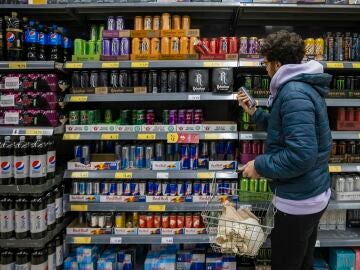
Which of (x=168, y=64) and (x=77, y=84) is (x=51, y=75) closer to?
(x=77, y=84)

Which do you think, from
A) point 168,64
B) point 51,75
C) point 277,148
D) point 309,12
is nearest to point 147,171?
point 168,64

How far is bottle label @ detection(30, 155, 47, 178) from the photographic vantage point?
8.69ft

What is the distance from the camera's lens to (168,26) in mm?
2920

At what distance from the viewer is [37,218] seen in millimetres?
2654

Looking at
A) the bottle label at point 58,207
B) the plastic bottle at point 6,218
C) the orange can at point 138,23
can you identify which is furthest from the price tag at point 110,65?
the plastic bottle at point 6,218

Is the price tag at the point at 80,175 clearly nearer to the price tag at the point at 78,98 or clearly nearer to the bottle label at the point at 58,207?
the bottle label at the point at 58,207

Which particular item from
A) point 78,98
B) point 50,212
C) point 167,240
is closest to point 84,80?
point 78,98

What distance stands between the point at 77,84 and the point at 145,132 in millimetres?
720

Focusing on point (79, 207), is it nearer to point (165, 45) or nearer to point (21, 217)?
point (21, 217)

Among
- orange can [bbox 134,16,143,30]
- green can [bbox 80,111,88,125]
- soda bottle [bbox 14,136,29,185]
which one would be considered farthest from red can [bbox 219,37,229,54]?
soda bottle [bbox 14,136,29,185]

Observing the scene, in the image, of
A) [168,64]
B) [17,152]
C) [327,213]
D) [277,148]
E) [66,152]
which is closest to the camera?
[277,148]

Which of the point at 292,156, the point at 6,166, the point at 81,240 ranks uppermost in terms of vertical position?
the point at 292,156

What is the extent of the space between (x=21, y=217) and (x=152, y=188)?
3.41 feet

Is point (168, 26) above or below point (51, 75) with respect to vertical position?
above
